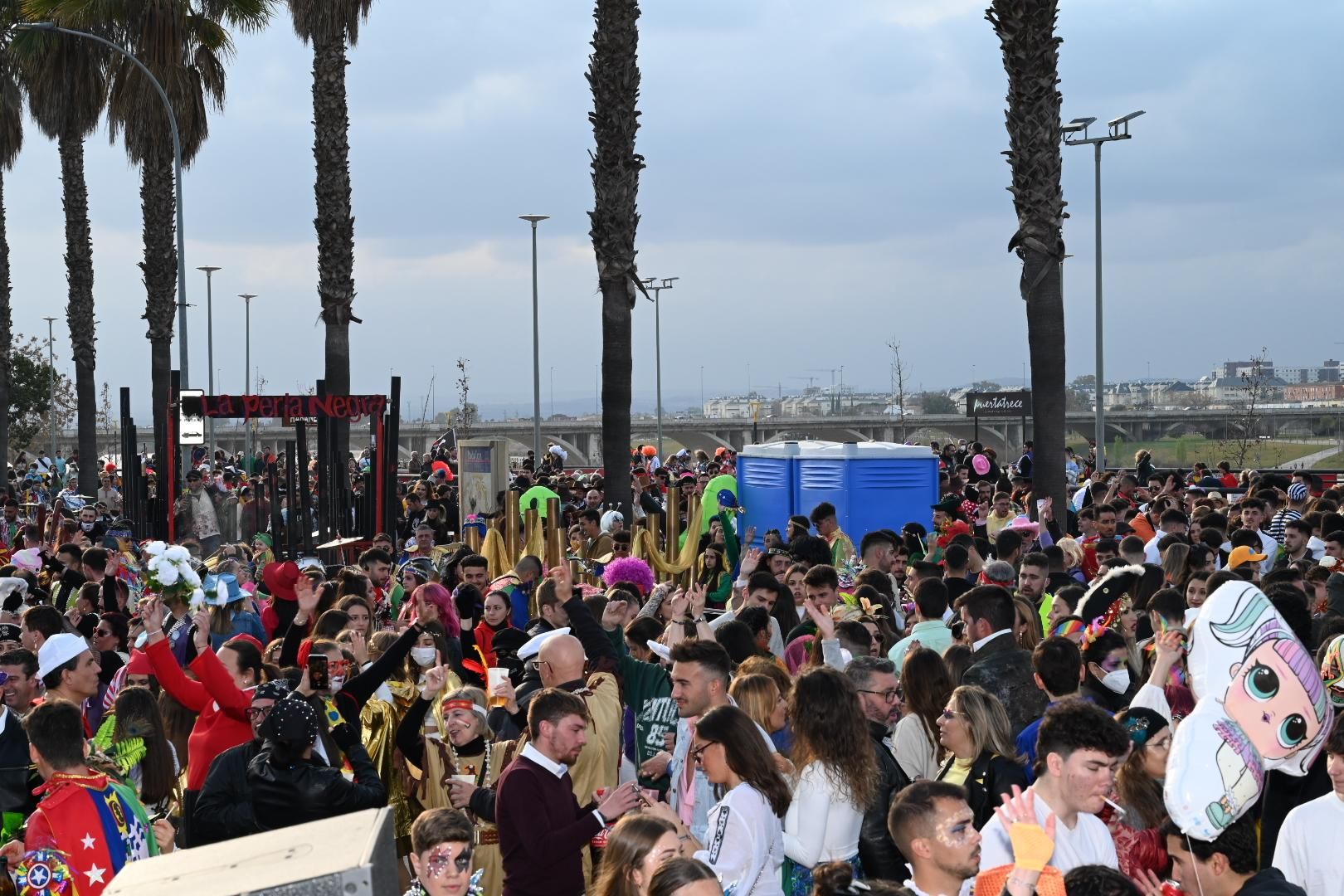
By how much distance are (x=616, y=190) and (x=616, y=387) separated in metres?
2.47

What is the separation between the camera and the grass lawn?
147 ft

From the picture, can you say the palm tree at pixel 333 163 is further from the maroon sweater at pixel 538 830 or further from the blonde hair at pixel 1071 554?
the maroon sweater at pixel 538 830

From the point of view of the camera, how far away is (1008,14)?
15.8 m

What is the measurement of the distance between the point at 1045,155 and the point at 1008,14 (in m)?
1.54

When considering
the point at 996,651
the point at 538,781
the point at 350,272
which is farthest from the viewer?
the point at 350,272

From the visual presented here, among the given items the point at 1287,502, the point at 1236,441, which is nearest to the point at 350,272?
the point at 1287,502

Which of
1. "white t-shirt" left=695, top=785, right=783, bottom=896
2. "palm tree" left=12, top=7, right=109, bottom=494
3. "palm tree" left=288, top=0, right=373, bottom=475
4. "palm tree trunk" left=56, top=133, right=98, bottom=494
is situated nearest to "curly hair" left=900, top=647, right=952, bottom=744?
"white t-shirt" left=695, top=785, right=783, bottom=896

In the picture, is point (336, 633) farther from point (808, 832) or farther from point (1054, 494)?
point (1054, 494)

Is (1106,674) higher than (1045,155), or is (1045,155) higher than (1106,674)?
(1045,155)

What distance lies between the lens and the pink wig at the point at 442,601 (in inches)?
346

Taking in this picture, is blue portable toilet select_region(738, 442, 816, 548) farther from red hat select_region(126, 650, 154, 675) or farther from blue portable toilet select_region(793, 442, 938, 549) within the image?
red hat select_region(126, 650, 154, 675)

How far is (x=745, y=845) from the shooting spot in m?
5.38

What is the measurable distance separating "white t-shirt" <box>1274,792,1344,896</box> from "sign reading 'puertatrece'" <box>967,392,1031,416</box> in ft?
92.0

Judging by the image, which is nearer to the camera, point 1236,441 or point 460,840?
point 460,840
